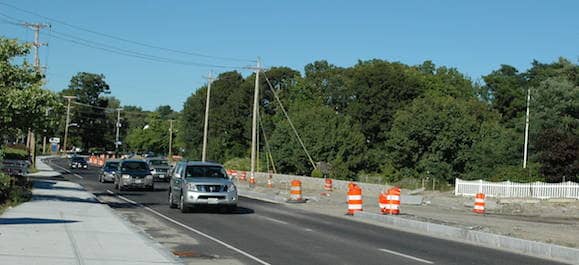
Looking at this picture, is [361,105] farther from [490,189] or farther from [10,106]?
[10,106]

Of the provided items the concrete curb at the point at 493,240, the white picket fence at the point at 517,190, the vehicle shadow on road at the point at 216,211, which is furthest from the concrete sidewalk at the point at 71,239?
the white picket fence at the point at 517,190

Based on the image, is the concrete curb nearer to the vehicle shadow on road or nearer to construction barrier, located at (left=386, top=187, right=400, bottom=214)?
construction barrier, located at (left=386, top=187, right=400, bottom=214)

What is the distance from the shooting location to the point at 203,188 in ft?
83.2

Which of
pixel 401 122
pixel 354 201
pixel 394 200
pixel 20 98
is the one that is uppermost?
pixel 401 122

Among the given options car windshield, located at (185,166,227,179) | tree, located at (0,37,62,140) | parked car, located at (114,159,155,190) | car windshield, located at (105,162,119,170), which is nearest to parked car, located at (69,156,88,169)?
car windshield, located at (105,162,119,170)

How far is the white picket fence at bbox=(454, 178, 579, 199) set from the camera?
135ft

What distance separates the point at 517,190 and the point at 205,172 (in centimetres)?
2164

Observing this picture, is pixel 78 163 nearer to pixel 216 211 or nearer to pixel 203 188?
pixel 216 211

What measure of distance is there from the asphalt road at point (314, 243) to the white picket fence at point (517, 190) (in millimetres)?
17742

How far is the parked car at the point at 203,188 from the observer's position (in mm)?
25328

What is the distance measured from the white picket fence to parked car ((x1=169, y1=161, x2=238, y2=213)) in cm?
1887

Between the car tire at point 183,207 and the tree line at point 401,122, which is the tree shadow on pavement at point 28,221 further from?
the tree line at point 401,122

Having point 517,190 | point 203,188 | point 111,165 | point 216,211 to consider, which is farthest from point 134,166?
point 517,190

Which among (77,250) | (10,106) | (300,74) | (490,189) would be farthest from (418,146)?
(77,250)
